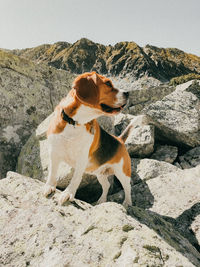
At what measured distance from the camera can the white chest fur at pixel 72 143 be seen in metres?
3.06

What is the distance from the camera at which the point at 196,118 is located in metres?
6.36

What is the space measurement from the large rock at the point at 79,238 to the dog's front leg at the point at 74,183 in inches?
4.6

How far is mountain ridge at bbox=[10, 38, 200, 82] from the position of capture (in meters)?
14.3

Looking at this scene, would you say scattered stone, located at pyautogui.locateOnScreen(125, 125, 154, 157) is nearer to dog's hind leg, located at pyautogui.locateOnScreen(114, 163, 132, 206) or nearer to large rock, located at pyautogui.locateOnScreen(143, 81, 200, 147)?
large rock, located at pyautogui.locateOnScreen(143, 81, 200, 147)

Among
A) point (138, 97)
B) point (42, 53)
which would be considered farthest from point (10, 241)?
point (42, 53)

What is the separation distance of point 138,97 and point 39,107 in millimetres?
4725

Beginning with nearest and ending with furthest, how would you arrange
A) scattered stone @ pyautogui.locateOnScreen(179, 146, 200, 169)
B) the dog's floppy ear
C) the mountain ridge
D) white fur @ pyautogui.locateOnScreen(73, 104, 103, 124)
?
the dog's floppy ear, white fur @ pyautogui.locateOnScreen(73, 104, 103, 124), scattered stone @ pyautogui.locateOnScreen(179, 146, 200, 169), the mountain ridge

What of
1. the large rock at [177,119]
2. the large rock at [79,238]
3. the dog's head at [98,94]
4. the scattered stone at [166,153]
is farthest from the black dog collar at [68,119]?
the scattered stone at [166,153]

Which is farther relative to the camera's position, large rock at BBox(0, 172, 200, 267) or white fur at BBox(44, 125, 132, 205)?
white fur at BBox(44, 125, 132, 205)

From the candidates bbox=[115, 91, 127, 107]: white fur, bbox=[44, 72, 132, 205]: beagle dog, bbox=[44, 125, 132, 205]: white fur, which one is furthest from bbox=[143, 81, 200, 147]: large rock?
bbox=[44, 125, 132, 205]: white fur

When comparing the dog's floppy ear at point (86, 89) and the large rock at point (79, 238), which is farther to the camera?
the dog's floppy ear at point (86, 89)

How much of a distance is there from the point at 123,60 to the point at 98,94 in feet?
42.9

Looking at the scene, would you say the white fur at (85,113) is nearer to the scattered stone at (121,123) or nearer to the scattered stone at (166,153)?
the scattered stone at (166,153)

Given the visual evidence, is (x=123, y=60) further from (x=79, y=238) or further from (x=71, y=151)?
(x=79, y=238)
